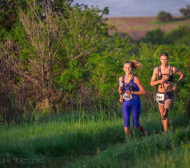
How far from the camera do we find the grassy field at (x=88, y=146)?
6328 millimetres

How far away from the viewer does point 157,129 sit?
393 inches

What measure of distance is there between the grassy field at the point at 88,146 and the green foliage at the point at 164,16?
91.6m

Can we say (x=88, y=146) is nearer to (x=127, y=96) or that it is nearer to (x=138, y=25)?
(x=127, y=96)

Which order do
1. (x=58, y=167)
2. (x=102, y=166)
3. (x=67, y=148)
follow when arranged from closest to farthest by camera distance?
(x=102, y=166) < (x=58, y=167) < (x=67, y=148)

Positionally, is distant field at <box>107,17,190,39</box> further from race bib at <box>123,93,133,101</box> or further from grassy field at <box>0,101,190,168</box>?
race bib at <box>123,93,133,101</box>

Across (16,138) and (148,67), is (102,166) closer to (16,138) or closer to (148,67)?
(16,138)

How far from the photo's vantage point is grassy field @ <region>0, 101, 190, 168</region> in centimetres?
633

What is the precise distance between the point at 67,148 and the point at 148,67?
5.52 metres

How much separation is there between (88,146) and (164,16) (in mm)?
96171

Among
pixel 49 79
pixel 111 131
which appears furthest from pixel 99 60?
pixel 111 131

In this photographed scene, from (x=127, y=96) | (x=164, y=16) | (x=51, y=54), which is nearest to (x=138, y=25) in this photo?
(x=164, y=16)

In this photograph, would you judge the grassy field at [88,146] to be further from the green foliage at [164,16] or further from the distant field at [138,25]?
the green foliage at [164,16]

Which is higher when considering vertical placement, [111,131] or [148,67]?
[148,67]

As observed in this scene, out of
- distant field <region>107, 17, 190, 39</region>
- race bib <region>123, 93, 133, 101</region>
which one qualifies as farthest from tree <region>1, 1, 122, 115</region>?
distant field <region>107, 17, 190, 39</region>
